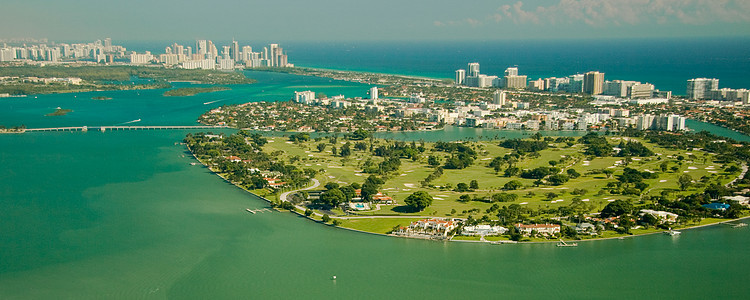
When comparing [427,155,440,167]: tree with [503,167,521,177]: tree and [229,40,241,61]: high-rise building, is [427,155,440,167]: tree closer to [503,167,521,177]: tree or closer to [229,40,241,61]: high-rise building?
[503,167,521,177]: tree

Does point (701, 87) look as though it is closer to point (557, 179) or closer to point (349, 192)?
point (557, 179)

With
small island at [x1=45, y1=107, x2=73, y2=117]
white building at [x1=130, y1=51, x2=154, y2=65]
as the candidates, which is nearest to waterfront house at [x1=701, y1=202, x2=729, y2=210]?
small island at [x1=45, y1=107, x2=73, y2=117]

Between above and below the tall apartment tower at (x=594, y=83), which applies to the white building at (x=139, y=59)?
above

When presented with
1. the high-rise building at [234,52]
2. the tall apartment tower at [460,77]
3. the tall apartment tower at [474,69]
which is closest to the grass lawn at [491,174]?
the tall apartment tower at [460,77]

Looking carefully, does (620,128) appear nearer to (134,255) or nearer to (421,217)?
(421,217)

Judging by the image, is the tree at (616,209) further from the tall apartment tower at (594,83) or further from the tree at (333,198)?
the tall apartment tower at (594,83)

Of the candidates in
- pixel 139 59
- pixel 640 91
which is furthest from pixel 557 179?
pixel 139 59
